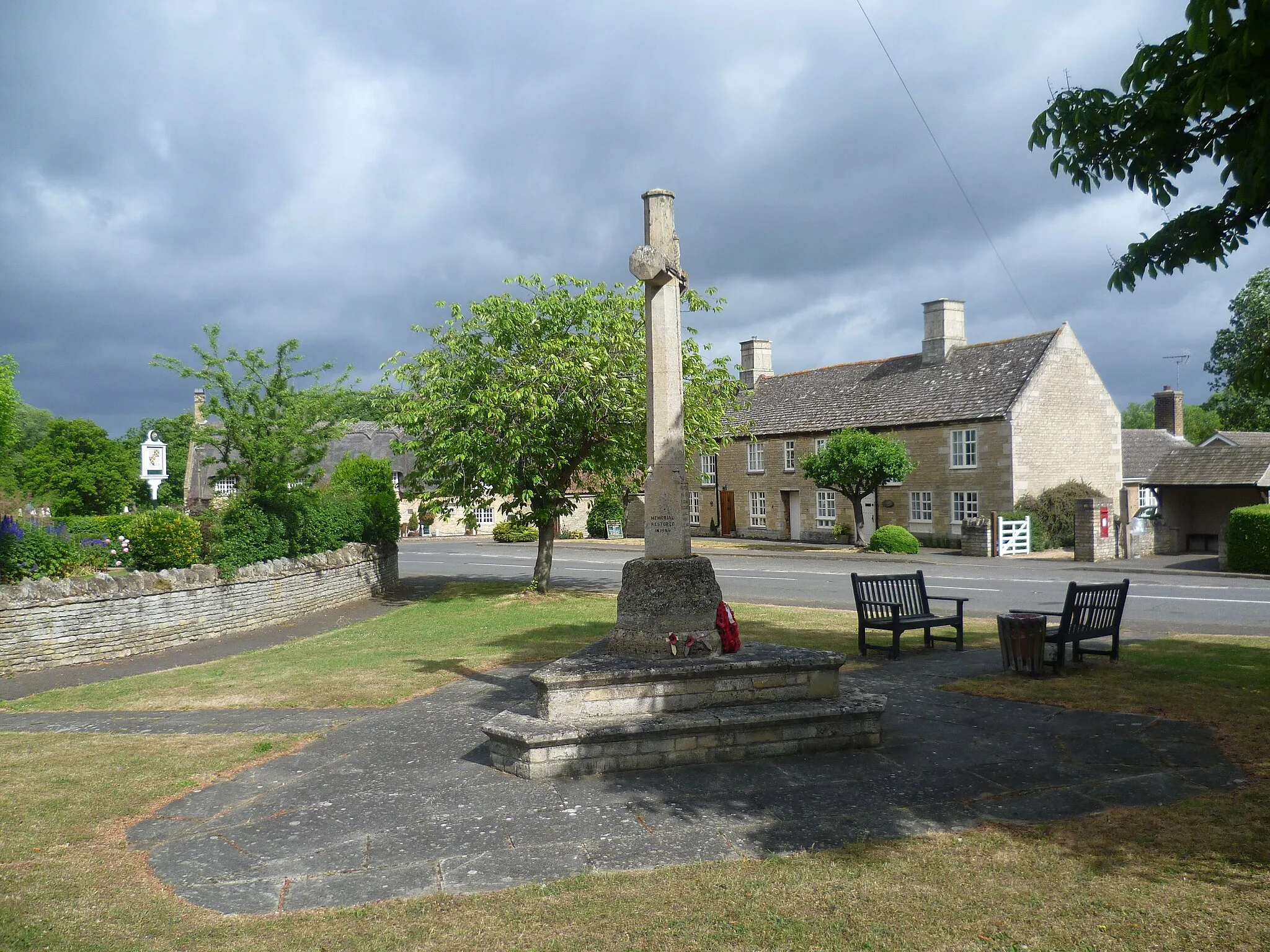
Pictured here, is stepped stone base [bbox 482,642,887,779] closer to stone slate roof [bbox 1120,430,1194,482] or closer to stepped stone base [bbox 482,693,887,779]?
stepped stone base [bbox 482,693,887,779]

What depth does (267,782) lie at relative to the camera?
670cm

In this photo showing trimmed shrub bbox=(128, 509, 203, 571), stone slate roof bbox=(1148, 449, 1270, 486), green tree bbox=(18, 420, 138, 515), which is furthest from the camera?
green tree bbox=(18, 420, 138, 515)

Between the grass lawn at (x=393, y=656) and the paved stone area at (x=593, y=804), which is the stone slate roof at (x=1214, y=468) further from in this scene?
the paved stone area at (x=593, y=804)

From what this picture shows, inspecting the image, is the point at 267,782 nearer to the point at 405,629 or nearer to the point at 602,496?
the point at 405,629

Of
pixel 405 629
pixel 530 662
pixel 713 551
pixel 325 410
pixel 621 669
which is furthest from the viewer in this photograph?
pixel 713 551

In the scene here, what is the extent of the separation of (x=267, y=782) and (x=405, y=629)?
29.1 ft

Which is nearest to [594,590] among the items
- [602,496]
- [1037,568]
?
[602,496]

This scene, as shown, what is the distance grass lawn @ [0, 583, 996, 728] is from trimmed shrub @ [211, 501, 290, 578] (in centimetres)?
240

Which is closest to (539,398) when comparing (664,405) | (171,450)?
(664,405)

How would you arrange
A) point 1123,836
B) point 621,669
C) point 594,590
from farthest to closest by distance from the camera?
point 594,590 → point 621,669 → point 1123,836

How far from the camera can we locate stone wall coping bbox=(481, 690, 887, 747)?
21.6ft

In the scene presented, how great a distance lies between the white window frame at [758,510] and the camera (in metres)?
42.2

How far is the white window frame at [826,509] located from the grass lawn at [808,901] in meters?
32.5

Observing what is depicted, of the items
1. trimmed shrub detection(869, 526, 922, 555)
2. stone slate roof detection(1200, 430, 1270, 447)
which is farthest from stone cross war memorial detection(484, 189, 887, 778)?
stone slate roof detection(1200, 430, 1270, 447)
